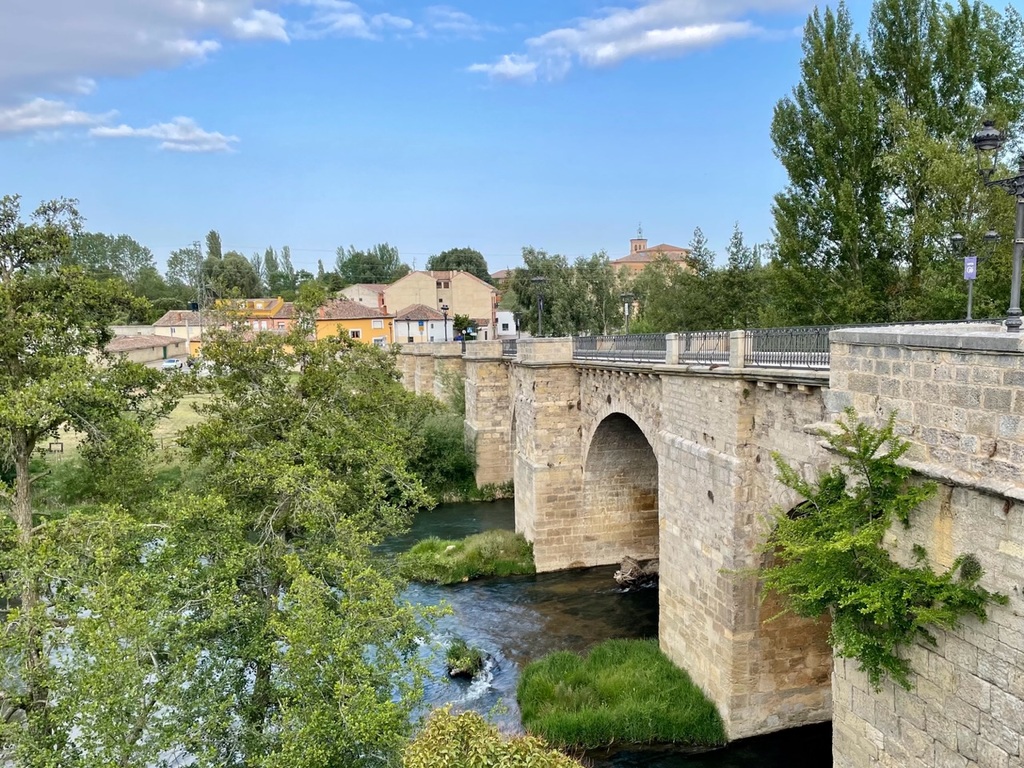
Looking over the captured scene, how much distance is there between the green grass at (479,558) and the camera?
20.8 meters

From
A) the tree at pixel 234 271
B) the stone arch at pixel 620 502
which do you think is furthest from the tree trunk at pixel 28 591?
the tree at pixel 234 271

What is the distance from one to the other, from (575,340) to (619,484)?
15.4ft

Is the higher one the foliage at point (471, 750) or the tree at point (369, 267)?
the tree at point (369, 267)

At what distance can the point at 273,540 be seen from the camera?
10391 mm

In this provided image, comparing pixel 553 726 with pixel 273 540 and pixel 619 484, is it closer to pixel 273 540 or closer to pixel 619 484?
pixel 273 540

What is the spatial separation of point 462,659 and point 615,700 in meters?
3.62

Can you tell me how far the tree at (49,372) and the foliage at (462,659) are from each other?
7.76 meters

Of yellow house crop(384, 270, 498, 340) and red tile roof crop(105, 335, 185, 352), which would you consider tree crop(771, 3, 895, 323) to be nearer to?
red tile roof crop(105, 335, 185, 352)

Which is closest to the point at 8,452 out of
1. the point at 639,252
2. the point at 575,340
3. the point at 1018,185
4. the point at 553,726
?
the point at 553,726

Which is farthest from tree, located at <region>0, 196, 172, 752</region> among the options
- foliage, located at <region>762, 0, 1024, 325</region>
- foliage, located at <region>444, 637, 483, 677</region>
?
foliage, located at <region>762, 0, 1024, 325</region>

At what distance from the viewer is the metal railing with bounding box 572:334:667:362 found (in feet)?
51.6

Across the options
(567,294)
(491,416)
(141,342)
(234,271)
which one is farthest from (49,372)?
(234,271)

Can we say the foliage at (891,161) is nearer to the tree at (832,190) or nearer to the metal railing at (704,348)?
the tree at (832,190)

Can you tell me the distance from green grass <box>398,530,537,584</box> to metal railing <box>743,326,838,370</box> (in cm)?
1217
